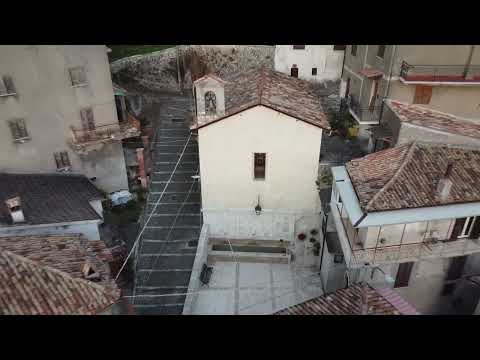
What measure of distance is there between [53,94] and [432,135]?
51.0 feet

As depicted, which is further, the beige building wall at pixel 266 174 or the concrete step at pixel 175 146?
the concrete step at pixel 175 146

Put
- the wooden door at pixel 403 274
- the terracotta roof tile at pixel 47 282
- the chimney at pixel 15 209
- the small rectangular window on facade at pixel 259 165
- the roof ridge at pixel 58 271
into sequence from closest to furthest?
the terracotta roof tile at pixel 47 282
the roof ridge at pixel 58 271
the wooden door at pixel 403 274
the chimney at pixel 15 209
the small rectangular window on facade at pixel 259 165

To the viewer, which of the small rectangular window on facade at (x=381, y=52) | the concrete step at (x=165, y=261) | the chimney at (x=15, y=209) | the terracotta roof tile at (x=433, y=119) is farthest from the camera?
the small rectangular window on facade at (x=381, y=52)

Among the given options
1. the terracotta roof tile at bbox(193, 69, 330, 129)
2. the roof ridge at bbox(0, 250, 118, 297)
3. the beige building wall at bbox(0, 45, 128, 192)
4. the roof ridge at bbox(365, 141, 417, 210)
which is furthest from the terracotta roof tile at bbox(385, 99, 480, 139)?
the beige building wall at bbox(0, 45, 128, 192)

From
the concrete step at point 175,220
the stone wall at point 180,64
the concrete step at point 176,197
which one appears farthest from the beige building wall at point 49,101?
the stone wall at point 180,64

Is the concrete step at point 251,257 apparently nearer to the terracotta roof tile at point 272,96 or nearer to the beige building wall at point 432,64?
the terracotta roof tile at point 272,96

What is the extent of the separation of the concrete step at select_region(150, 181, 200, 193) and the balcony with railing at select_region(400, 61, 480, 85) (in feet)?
36.0

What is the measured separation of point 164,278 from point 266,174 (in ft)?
19.6

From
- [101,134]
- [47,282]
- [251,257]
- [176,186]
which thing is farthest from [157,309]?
[101,134]

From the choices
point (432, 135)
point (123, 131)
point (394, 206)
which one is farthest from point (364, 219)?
point (123, 131)

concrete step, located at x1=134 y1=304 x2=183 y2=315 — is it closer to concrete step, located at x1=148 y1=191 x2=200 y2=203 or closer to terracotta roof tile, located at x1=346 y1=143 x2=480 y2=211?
concrete step, located at x1=148 y1=191 x2=200 y2=203

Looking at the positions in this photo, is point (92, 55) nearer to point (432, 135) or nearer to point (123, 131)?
point (123, 131)

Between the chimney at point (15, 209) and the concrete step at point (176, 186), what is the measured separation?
6.88 m

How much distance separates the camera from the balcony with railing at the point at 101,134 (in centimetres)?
1859
